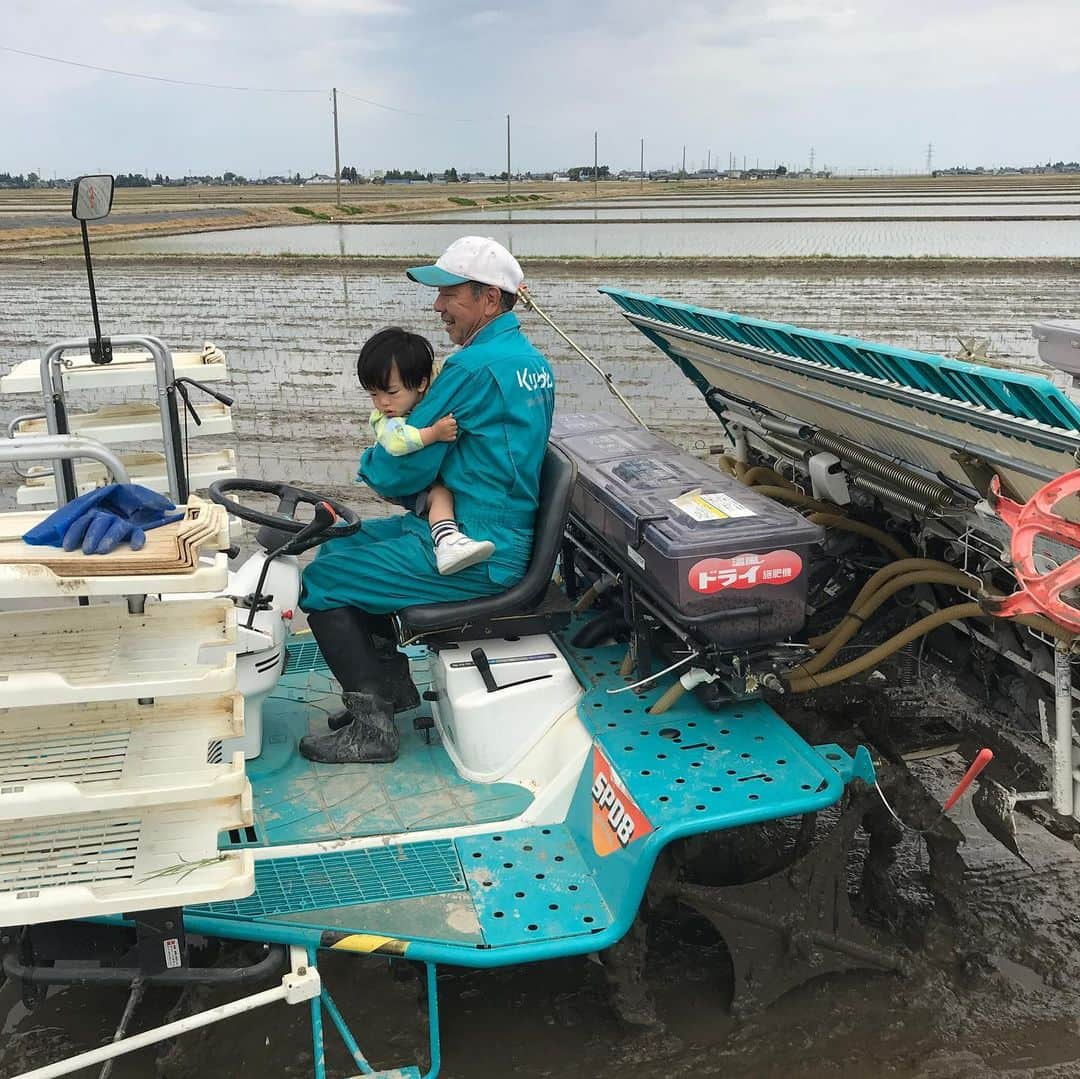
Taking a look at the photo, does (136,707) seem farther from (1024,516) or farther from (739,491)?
(1024,516)

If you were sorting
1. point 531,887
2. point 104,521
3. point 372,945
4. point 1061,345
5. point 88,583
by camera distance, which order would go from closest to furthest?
point 88,583, point 104,521, point 372,945, point 531,887, point 1061,345

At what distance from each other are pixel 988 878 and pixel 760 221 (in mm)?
31938

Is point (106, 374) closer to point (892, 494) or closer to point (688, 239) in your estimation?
point (892, 494)

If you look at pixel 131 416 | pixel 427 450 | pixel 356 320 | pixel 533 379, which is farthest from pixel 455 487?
pixel 356 320

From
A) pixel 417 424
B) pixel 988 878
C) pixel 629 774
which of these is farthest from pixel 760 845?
pixel 417 424

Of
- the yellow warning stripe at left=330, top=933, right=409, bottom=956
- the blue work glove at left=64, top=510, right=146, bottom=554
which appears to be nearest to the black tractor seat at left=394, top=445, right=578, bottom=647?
the yellow warning stripe at left=330, top=933, right=409, bottom=956

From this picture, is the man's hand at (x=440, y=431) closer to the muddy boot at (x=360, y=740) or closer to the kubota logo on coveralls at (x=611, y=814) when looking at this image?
the muddy boot at (x=360, y=740)

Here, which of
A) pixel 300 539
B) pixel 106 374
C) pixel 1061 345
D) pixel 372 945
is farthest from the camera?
pixel 106 374

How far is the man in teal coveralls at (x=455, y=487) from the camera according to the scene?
321 cm

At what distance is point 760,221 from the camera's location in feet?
109

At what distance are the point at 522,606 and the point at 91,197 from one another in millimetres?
2016

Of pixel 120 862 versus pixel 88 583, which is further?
pixel 120 862

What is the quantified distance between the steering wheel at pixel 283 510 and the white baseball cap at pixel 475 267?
758 mm

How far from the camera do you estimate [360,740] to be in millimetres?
3438
